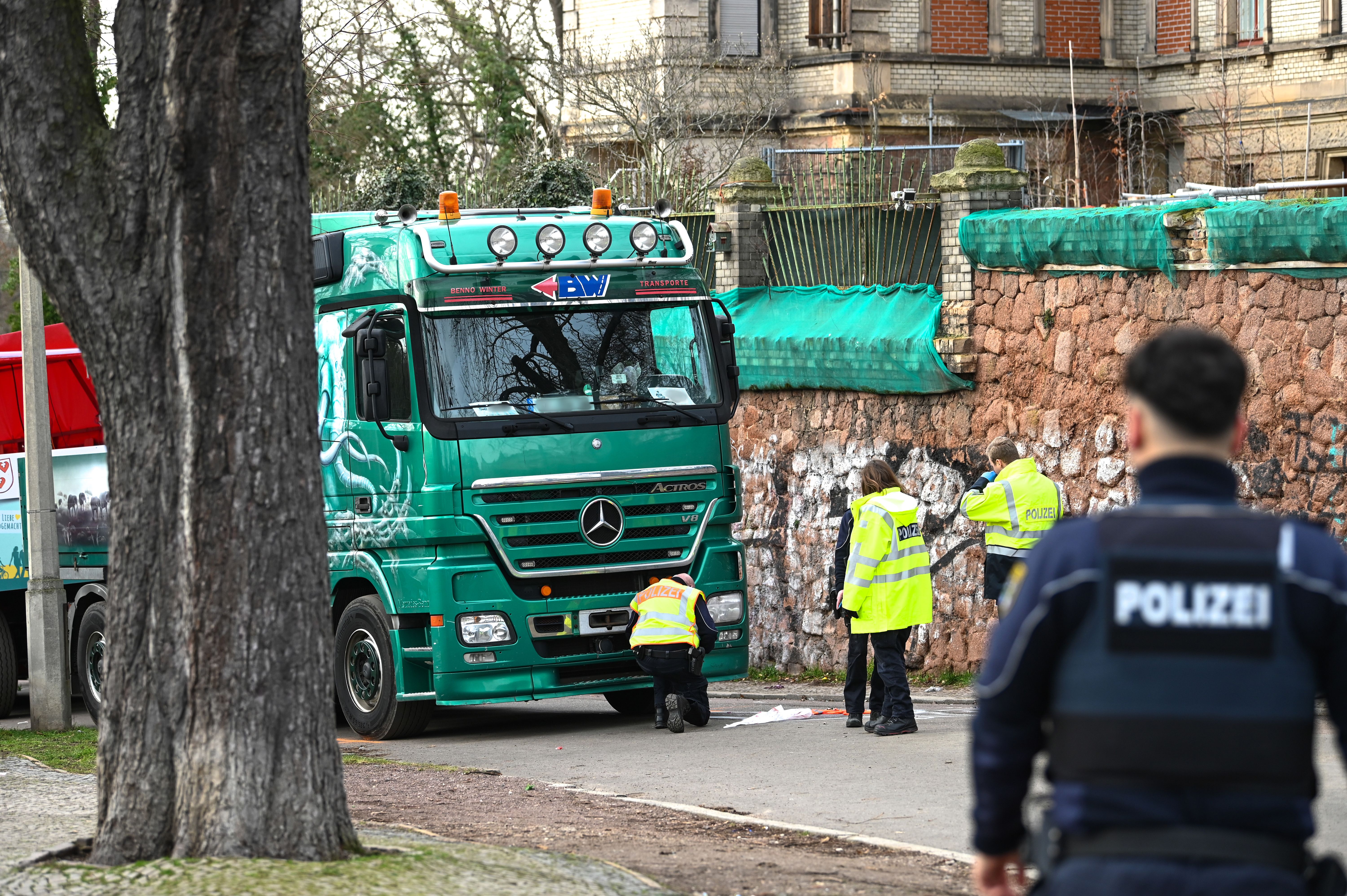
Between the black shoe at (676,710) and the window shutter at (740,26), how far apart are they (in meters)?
19.7

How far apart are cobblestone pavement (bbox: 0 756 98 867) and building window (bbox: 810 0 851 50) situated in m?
21.5

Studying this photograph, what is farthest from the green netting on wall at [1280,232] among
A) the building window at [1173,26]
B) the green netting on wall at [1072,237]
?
the building window at [1173,26]

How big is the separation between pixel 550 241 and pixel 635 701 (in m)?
3.56

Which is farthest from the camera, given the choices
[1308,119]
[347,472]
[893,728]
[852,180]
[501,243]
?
[1308,119]

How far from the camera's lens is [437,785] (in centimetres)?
941

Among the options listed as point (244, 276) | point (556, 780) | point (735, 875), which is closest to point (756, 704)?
point (556, 780)

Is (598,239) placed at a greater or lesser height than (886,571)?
greater

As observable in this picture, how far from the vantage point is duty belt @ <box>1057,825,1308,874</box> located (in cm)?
318

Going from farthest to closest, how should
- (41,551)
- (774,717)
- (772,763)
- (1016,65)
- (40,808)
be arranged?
(1016,65)
(41,551)
(774,717)
(772,763)
(40,808)

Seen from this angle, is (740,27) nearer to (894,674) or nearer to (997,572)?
(997,572)

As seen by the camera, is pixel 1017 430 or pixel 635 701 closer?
pixel 635 701

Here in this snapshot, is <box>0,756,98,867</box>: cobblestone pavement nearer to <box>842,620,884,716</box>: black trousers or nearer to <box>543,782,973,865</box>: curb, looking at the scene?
<box>543,782,973,865</box>: curb

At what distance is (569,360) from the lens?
38.3ft

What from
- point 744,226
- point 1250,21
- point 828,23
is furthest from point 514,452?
point 1250,21
